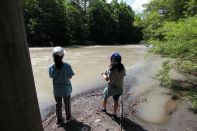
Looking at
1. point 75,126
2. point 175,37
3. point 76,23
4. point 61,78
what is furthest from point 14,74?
point 76,23

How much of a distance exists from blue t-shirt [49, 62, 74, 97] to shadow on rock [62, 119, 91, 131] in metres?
0.63

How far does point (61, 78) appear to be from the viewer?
241 inches

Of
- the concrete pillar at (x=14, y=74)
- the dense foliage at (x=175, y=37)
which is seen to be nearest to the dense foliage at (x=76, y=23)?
the dense foliage at (x=175, y=37)

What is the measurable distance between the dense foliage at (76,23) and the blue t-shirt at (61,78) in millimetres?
32023

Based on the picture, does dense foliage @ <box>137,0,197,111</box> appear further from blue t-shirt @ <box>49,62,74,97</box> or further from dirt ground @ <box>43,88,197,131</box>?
blue t-shirt @ <box>49,62,74,97</box>

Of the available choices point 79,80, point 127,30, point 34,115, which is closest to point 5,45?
point 34,115

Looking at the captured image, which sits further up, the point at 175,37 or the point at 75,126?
the point at 175,37

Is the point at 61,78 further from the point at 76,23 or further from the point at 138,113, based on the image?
the point at 76,23

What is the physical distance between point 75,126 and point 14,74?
4.00 m

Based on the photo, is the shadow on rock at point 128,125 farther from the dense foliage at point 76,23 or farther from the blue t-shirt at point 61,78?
the dense foliage at point 76,23

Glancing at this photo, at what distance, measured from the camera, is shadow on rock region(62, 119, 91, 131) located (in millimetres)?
6191

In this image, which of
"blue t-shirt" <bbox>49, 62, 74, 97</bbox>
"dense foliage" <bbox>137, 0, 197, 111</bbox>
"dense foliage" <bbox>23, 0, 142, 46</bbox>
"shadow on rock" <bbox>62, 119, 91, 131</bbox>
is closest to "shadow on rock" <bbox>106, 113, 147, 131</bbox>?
"shadow on rock" <bbox>62, 119, 91, 131</bbox>

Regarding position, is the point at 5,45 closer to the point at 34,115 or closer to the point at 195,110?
the point at 34,115

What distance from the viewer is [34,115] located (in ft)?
9.04
